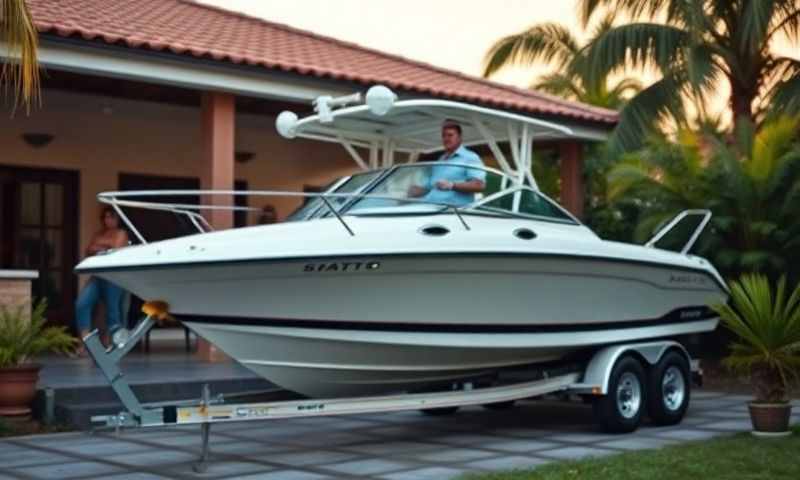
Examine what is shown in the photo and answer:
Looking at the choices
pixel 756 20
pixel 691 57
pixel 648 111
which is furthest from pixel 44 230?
pixel 756 20

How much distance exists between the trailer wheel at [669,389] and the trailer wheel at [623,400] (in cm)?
9

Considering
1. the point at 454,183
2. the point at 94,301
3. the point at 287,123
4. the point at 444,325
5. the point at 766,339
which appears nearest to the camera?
the point at 444,325

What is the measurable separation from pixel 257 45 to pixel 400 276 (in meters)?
6.17

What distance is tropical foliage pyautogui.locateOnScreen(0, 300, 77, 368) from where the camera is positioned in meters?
8.84

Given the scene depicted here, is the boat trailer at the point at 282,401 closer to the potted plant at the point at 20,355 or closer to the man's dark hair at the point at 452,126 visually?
the potted plant at the point at 20,355

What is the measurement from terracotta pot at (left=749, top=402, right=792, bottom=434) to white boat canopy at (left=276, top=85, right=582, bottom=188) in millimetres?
2522

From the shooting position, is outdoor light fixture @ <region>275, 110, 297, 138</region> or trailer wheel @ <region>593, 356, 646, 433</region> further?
outdoor light fixture @ <region>275, 110, 297, 138</region>

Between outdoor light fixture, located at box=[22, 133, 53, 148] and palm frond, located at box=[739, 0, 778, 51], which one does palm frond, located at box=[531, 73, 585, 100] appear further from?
outdoor light fixture, located at box=[22, 133, 53, 148]

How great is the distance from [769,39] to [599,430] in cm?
923

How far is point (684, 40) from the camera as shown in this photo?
650 inches

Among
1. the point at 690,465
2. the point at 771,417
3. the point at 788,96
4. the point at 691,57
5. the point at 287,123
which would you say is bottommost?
the point at 690,465

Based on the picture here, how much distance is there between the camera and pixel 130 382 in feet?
30.8

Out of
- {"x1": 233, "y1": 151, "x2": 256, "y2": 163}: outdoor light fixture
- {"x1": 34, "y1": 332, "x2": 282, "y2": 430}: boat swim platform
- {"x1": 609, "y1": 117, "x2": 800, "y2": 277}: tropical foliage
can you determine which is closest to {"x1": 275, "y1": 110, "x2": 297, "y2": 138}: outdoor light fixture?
{"x1": 34, "y1": 332, "x2": 282, "y2": 430}: boat swim platform

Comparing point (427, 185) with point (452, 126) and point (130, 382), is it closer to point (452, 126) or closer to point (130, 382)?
point (452, 126)
